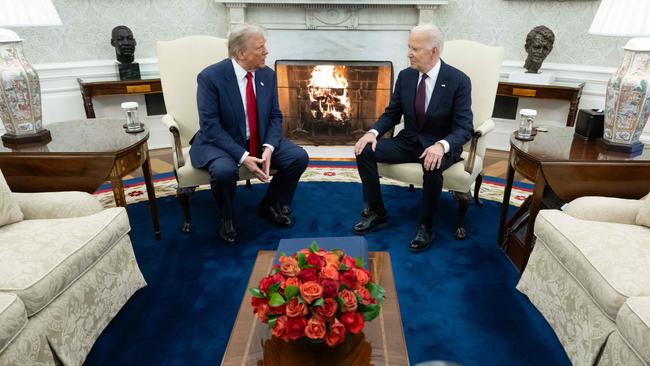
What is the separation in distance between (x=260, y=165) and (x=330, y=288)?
1453 mm

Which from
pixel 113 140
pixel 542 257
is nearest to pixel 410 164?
pixel 542 257

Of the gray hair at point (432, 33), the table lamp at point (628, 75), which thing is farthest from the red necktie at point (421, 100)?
the table lamp at point (628, 75)

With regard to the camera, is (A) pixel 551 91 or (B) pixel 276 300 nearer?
(B) pixel 276 300

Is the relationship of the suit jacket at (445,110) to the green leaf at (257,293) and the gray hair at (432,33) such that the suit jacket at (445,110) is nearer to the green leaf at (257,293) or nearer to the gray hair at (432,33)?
the gray hair at (432,33)

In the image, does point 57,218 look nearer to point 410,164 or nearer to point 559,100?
point 410,164

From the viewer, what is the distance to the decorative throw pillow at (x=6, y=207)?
1658 mm

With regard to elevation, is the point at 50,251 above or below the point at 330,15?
below

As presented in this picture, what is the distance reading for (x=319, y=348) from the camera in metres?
1.16

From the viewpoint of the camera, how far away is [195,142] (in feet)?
8.13

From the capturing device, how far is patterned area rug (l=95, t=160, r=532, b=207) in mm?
3029

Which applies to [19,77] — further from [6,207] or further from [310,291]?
[310,291]

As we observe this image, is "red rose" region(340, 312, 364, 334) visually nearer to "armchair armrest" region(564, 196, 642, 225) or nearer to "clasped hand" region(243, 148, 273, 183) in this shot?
"armchair armrest" region(564, 196, 642, 225)


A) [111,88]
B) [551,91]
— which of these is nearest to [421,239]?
[551,91]

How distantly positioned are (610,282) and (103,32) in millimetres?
4053
